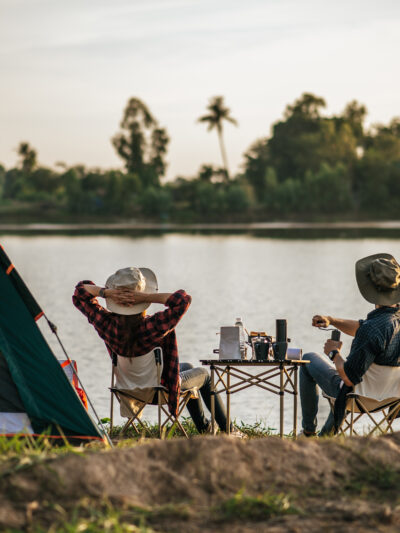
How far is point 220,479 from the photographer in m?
3.10

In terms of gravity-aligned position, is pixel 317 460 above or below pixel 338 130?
below

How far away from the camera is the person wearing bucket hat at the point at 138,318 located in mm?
4578

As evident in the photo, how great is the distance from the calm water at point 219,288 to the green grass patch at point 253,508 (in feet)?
12.9

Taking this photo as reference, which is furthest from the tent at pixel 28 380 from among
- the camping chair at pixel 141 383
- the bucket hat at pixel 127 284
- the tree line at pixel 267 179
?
the tree line at pixel 267 179

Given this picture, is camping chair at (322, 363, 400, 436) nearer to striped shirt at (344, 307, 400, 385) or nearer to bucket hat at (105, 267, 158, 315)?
striped shirt at (344, 307, 400, 385)

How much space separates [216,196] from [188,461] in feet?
258

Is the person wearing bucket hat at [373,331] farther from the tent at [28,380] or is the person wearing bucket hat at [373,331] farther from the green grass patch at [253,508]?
the green grass patch at [253,508]

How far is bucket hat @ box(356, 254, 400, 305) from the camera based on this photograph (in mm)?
4383

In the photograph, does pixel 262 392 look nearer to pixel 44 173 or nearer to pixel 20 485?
pixel 20 485

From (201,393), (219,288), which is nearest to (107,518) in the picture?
(201,393)

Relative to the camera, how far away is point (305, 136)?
90.2 metres

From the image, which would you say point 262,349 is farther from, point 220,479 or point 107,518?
point 107,518

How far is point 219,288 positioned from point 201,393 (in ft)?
57.8

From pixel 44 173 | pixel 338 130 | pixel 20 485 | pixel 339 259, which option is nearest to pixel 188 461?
pixel 20 485
